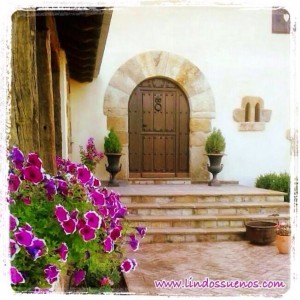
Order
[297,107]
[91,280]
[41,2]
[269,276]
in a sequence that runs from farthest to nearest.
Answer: [269,276] < [91,280] < [297,107] < [41,2]

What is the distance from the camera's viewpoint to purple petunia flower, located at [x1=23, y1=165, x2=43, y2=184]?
4.87 feet

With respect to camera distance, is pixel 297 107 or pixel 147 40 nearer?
pixel 297 107

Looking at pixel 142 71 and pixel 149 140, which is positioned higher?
pixel 142 71

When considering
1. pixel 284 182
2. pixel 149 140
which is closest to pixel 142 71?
pixel 149 140

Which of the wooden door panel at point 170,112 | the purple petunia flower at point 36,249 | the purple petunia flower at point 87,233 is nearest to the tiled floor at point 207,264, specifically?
the purple petunia flower at point 87,233

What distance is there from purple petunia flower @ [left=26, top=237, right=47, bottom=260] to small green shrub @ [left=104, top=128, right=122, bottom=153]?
16.4ft

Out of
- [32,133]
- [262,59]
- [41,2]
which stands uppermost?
[262,59]

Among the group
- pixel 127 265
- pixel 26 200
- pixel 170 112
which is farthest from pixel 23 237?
pixel 170 112

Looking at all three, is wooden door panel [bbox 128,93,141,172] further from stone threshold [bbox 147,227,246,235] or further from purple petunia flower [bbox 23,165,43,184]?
purple petunia flower [bbox 23,165,43,184]

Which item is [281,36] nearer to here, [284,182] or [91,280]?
[284,182]

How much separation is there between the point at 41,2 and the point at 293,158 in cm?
134

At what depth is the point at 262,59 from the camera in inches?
282

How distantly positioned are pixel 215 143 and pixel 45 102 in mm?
4376

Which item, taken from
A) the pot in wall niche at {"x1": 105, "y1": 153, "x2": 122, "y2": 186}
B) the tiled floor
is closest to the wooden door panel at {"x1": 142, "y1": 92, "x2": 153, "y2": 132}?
the pot in wall niche at {"x1": 105, "y1": 153, "x2": 122, "y2": 186}
